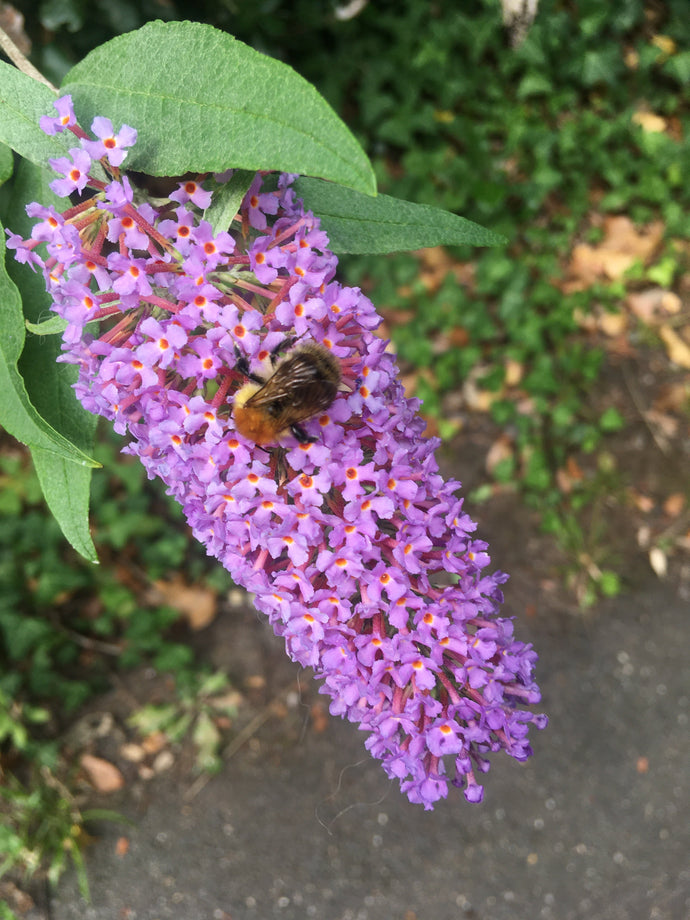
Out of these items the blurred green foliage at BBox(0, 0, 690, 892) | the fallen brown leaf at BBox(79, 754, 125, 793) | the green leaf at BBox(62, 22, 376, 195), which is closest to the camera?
the green leaf at BBox(62, 22, 376, 195)

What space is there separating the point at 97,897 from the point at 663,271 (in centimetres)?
361

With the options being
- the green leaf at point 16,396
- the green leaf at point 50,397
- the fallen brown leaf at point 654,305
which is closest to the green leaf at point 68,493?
the green leaf at point 50,397

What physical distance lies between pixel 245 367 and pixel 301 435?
0.47 feet

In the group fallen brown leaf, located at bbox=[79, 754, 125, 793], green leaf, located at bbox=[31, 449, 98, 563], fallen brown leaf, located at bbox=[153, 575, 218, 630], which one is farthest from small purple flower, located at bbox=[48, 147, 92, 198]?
fallen brown leaf, located at bbox=[79, 754, 125, 793]

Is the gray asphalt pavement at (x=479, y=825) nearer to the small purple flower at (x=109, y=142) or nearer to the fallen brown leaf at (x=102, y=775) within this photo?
the fallen brown leaf at (x=102, y=775)

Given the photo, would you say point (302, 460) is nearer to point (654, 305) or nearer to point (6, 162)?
point (6, 162)

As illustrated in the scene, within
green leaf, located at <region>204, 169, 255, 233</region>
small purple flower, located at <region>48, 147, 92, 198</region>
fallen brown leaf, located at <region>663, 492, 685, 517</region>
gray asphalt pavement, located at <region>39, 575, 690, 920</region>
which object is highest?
small purple flower, located at <region>48, 147, 92, 198</region>

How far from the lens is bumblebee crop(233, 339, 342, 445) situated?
3.94ft

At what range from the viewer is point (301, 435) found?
1244mm

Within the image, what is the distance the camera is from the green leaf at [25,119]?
4.57 ft

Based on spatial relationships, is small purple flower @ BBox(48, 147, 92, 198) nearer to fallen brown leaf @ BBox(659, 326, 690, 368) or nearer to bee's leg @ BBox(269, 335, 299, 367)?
bee's leg @ BBox(269, 335, 299, 367)

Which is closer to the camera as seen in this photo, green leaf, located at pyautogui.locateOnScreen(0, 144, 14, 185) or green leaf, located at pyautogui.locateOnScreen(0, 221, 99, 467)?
green leaf, located at pyautogui.locateOnScreen(0, 221, 99, 467)

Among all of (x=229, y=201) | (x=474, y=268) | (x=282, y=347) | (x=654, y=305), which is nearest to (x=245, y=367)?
(x=282, y=347)

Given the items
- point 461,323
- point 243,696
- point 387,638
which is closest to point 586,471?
point 461,323
